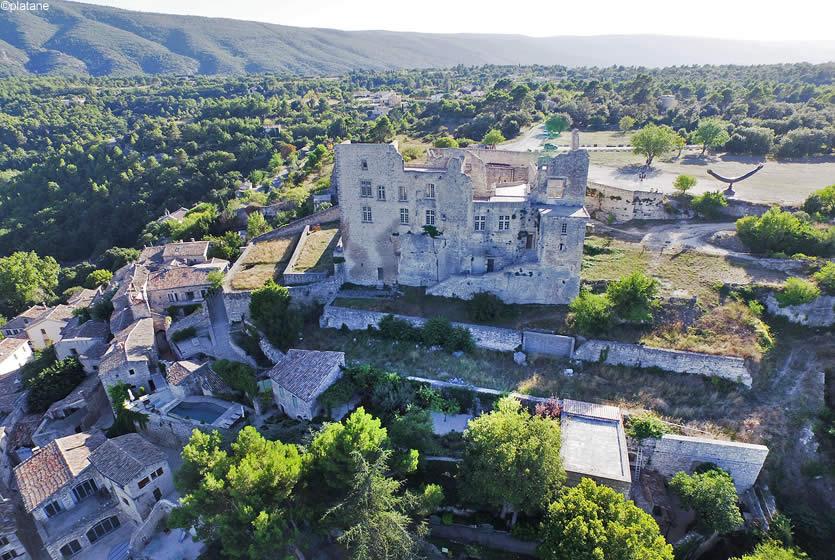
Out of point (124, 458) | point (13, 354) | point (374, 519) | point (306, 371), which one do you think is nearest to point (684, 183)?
point (306, 371)

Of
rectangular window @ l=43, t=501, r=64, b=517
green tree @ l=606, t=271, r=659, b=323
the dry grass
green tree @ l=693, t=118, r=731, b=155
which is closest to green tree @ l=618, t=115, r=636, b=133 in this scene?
green tree @ l=693, t=118, r=731, b=155

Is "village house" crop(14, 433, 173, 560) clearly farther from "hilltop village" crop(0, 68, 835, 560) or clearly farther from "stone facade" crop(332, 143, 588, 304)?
"stone facade" crop(332, 143, 588, 304)

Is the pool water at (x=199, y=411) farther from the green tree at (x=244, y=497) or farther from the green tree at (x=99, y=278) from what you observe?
the green tree at (x=99, y=278)

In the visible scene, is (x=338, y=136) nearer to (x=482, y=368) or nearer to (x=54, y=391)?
(x=54, y=391)

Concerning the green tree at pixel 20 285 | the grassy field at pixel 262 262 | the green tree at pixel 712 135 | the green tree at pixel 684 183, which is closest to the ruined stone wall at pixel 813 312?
the green tree at pixel 684 183

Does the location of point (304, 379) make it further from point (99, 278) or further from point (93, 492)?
point (99, 278)

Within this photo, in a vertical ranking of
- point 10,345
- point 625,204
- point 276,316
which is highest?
point 625,204
